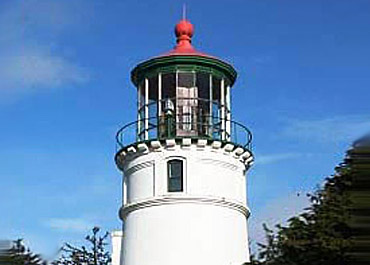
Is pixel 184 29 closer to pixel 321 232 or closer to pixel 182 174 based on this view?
pixel 182 174

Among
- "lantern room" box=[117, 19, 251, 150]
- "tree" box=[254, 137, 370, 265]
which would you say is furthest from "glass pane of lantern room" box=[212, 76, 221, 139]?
"tree" box=[254, 137, 370, 265]

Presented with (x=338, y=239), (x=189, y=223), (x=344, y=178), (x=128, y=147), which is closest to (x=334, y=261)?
(x=338, y=239)

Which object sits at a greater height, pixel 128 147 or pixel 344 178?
pixel 128 147

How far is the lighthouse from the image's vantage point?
27.5 metres

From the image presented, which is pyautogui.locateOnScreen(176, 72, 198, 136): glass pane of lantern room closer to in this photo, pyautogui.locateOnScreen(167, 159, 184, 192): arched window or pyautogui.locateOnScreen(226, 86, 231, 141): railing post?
pyautogui.locateOnScreen(167, 159, 184, 192): arched window

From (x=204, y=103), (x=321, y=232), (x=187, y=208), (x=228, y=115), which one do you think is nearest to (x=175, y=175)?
(x=187, y=208)

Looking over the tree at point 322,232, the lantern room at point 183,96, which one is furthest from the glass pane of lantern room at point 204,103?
the tree at point 322,232

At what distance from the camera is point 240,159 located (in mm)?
28922

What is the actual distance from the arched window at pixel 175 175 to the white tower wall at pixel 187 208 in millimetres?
148

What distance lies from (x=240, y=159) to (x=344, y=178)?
817cm

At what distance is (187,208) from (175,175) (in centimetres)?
116

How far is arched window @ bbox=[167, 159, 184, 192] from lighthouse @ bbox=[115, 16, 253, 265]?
29mm

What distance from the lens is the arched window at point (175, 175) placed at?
2804 centimetres

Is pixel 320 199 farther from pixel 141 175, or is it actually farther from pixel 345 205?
pixel 141 175
